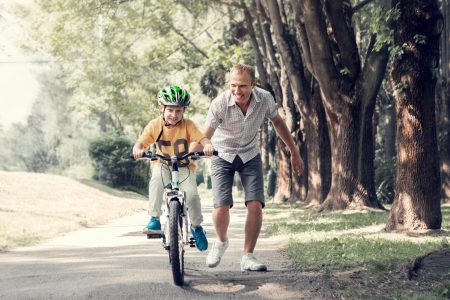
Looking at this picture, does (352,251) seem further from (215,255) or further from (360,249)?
(215,255)

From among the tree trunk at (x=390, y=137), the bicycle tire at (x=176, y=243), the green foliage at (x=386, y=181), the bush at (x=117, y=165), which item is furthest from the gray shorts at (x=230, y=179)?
the bush at (x=117, y=165)

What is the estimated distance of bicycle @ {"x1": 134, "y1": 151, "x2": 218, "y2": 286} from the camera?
6.69 meters

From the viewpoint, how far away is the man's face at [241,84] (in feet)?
24.6

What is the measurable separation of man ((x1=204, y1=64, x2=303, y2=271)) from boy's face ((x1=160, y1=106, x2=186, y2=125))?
1.16 feet

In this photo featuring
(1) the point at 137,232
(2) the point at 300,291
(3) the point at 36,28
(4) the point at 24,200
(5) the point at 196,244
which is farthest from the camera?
(3) the point at 36,28

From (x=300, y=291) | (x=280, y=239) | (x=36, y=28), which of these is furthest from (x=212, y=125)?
(x=36, y=28)

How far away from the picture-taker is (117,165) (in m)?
35.8

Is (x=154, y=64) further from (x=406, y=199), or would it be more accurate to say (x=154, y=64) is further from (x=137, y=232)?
(x=406, y=199)

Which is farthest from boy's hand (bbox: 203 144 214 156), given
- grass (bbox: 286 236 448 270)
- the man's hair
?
grass (bbox: 286 236 448 270)

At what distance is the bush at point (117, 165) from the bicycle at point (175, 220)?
89.7 feet

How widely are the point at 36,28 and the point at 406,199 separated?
59.9ft

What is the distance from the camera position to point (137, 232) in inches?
594

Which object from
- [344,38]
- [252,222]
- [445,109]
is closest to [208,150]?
[252,222]

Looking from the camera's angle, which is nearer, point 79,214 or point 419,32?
point 419,32
